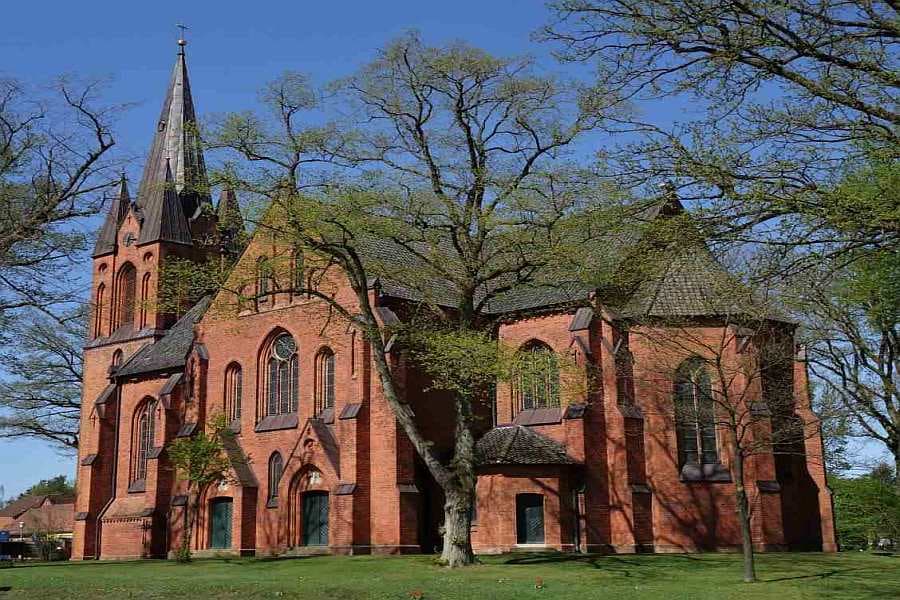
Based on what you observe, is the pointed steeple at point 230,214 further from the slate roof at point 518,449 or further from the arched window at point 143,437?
the arched window at point 143,437

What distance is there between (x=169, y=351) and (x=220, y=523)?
9632 millimetres

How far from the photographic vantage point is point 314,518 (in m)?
35.4

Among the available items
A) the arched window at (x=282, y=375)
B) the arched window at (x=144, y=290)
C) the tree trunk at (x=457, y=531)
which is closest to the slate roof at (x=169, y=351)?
the arched window at (x=144, y=290)

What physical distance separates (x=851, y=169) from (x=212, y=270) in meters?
19.7

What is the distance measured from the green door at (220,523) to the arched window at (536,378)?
12.7 metres

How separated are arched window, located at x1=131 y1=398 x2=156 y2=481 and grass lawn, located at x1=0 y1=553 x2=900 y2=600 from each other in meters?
13.5

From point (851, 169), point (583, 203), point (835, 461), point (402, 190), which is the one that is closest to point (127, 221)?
point (402, 190)

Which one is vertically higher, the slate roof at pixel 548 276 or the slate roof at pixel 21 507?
the slate roof at pixel 548 276

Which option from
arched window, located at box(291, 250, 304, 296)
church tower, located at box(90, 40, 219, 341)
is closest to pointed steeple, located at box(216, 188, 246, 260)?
arched window, located at box(291, 250, 304, 296)

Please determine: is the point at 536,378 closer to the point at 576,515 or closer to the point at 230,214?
the point at 576,515

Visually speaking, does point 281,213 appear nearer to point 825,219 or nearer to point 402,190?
point 402,190

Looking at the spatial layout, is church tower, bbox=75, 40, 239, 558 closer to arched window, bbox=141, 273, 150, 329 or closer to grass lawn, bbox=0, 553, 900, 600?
arched window, bbox=141, 273, 150, 329

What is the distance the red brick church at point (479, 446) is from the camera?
3216 cm

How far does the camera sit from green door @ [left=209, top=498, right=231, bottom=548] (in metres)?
38.3
